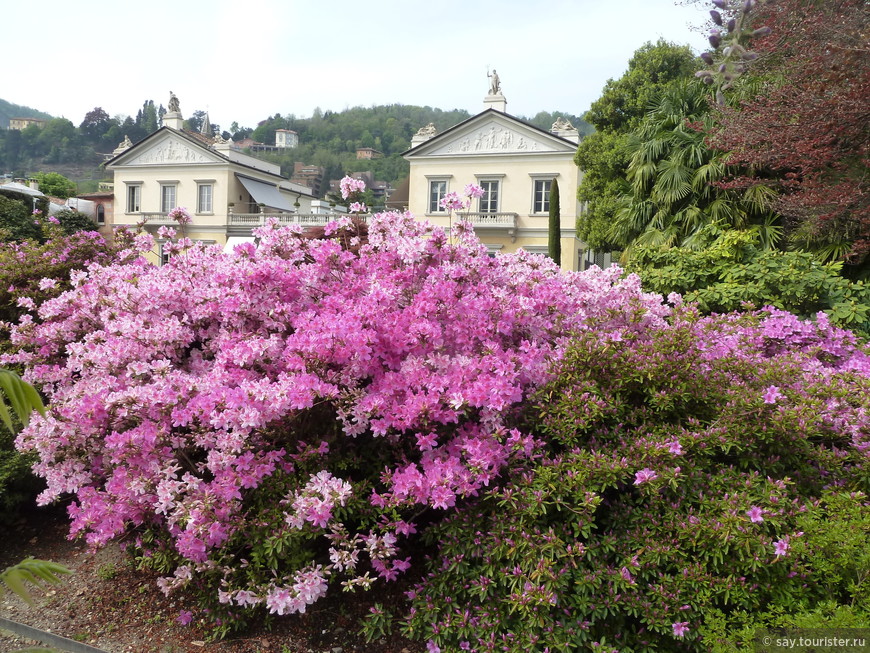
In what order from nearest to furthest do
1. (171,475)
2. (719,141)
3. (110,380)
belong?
(171,475) < (110,380) < (719,141)

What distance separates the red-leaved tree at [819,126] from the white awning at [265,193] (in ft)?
93.6

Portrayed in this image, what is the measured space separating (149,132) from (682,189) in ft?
344

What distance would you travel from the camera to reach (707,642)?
2154 millimetres

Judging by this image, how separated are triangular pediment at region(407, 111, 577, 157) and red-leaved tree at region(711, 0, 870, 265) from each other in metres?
17.3

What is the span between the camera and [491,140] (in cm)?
2702

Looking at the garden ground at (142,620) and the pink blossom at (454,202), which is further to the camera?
the pink blossom at (454,202)

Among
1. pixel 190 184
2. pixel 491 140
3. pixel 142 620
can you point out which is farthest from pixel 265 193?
pixel 142 620

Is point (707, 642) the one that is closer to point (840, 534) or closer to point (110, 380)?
point (840, 534)

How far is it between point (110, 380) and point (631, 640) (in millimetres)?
2967

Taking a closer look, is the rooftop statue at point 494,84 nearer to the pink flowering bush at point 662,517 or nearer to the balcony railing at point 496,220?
the balcony railing at point 496,220

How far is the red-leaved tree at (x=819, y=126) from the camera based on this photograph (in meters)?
7.12

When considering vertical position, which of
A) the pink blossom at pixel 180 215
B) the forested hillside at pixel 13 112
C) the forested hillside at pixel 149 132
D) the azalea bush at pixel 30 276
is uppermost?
the forested hillside at pixel 13 112

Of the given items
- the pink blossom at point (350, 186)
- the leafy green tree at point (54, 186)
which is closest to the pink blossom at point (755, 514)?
the pink blossom at point (350, 186)

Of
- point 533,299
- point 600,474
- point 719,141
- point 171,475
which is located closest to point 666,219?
point 719,141
